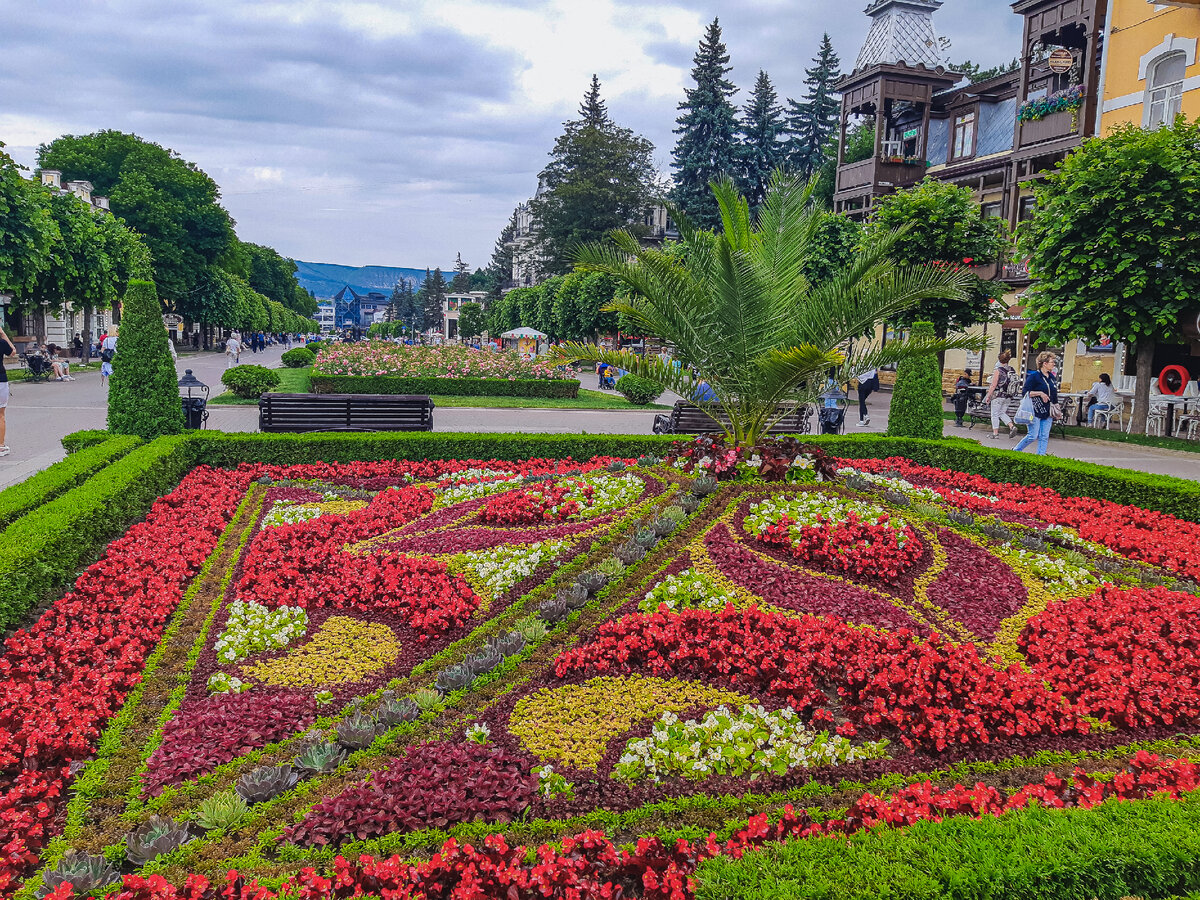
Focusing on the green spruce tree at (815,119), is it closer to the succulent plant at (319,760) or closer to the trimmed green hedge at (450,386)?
the trimmed green hedge at (450,386)

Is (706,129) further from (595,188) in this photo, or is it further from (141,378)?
(141,378)

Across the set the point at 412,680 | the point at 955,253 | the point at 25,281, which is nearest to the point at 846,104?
the point at 955,253

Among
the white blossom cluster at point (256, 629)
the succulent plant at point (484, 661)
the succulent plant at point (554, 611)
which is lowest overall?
the white blossom cluster at point (256, 629)

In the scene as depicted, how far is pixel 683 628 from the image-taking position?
5.34 meters

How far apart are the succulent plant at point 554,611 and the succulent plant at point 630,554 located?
82 cm

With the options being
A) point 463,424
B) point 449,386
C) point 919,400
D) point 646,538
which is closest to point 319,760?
point 646,538

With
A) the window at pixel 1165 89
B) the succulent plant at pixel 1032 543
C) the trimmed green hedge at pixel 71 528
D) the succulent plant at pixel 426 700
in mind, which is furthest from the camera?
the window at pixel 1165 89

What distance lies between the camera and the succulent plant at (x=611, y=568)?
6191mm

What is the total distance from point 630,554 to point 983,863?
3.81m

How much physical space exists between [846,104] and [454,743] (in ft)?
126

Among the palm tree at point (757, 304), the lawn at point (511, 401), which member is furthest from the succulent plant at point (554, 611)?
the lawn at point (511, 401)

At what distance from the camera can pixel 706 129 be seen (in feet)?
165

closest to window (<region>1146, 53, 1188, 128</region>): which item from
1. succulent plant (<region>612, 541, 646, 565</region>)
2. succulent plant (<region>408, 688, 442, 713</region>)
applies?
succulent plant (<region>612, 541, 646, 565</region>)

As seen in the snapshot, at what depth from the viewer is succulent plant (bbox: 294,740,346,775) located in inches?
158
